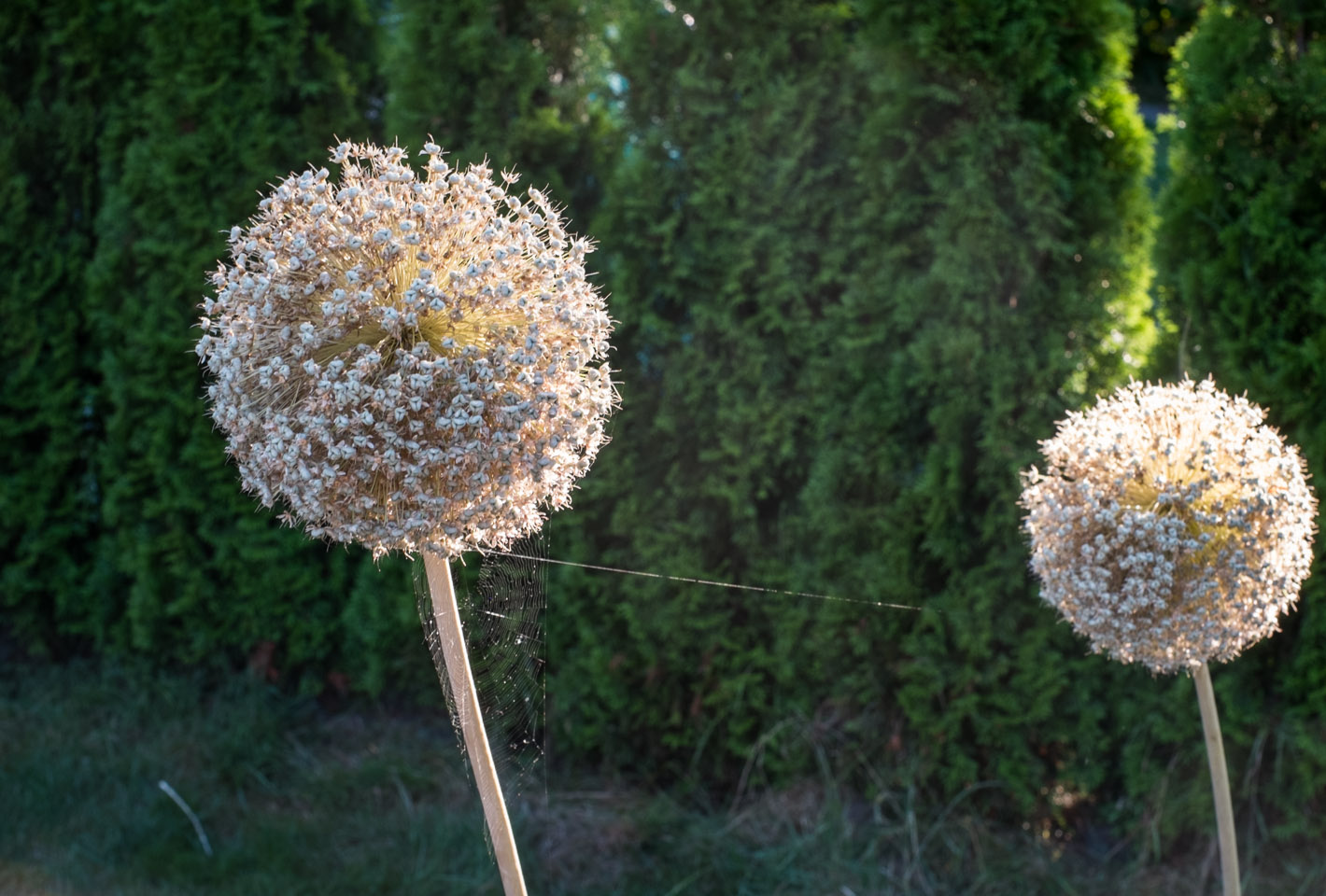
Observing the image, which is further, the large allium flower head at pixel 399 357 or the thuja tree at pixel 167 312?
the thuja tree at pixel 167 312

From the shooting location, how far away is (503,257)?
4.94ft

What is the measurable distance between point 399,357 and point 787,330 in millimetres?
2250

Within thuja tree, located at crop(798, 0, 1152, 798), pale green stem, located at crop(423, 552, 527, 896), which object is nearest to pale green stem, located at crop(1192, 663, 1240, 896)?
pale green stem, located at crop(423, 552, 527, 896)

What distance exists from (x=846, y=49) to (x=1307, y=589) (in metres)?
2.01

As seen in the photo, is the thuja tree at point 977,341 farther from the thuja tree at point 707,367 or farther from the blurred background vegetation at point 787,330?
the thuja tree at point 707,367

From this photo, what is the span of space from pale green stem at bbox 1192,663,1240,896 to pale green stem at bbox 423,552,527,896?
1.07 metres

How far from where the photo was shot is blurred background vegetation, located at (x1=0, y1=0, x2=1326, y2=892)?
125 inches

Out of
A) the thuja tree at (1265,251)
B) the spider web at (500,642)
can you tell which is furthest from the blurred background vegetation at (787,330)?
the spider web at (500,642)

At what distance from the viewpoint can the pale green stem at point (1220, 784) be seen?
5.81 feet

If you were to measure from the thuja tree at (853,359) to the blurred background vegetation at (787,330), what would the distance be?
1 cm

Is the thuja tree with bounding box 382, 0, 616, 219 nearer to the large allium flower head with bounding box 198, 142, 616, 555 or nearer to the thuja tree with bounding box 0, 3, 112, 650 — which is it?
the thuja tree with bounding box 0, 3, 112, 650

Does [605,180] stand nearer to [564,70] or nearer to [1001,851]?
[564,70]

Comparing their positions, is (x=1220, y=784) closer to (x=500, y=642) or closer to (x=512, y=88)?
(x=500, y=642)

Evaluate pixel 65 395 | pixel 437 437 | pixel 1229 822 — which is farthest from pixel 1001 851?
pixel 65 395
